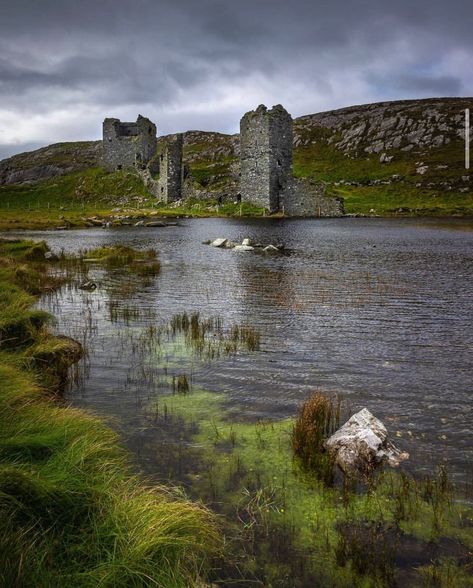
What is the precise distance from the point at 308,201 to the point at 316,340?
6571 centimetres

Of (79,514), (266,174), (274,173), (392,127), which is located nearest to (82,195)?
(266,174)

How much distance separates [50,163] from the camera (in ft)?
483

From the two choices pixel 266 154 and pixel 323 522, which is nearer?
pixel 323 522

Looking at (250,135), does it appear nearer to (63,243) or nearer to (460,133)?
(63,243)

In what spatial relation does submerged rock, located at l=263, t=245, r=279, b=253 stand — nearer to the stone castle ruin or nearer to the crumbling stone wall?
the stone castle ruin

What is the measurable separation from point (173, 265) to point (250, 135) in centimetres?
5038

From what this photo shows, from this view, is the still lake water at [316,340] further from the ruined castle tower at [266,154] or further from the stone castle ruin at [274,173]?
the stone castle ruin at [274,173]

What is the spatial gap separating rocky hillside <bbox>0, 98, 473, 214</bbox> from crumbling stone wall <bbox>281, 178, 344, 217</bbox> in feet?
24.1

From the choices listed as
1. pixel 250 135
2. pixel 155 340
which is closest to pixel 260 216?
pixel 250 135

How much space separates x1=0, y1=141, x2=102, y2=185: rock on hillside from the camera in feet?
456

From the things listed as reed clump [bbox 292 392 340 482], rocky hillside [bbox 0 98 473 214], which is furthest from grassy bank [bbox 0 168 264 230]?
reed clump [bbox 292 392 340 482]

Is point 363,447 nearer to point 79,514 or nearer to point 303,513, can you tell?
point 303,513

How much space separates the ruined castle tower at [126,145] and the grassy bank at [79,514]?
97030 mm

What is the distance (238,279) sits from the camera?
2306 cm
